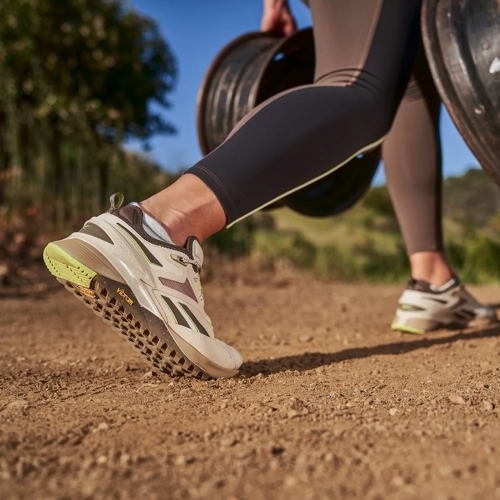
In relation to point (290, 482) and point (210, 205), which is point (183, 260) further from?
point (290, 482)

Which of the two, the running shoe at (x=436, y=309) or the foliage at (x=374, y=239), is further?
the foliage at (x=374, y=239)

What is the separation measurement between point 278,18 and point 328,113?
1347mm

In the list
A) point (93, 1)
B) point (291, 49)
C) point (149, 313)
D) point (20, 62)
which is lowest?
point (149, 313)

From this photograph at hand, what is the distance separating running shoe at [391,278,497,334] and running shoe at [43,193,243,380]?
0.96 metres

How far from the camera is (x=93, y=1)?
670cm

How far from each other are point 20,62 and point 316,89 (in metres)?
6.18

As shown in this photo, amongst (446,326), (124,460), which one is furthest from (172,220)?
(446,326)

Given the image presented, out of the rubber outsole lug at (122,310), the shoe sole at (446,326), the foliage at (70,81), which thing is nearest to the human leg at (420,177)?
the shoe sole at (446,326)

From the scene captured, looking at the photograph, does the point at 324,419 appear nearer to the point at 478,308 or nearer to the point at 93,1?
the point at 478,308

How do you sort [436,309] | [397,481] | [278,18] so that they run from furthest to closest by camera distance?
[278,18] → [436,309] → [397,481]

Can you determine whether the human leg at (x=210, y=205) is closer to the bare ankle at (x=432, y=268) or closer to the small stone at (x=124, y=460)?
the small stone at (x=124, y=460)

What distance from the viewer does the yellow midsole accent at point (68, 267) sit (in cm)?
113

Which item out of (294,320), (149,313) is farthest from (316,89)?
(294,320)

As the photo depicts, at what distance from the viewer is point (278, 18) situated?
246cm
